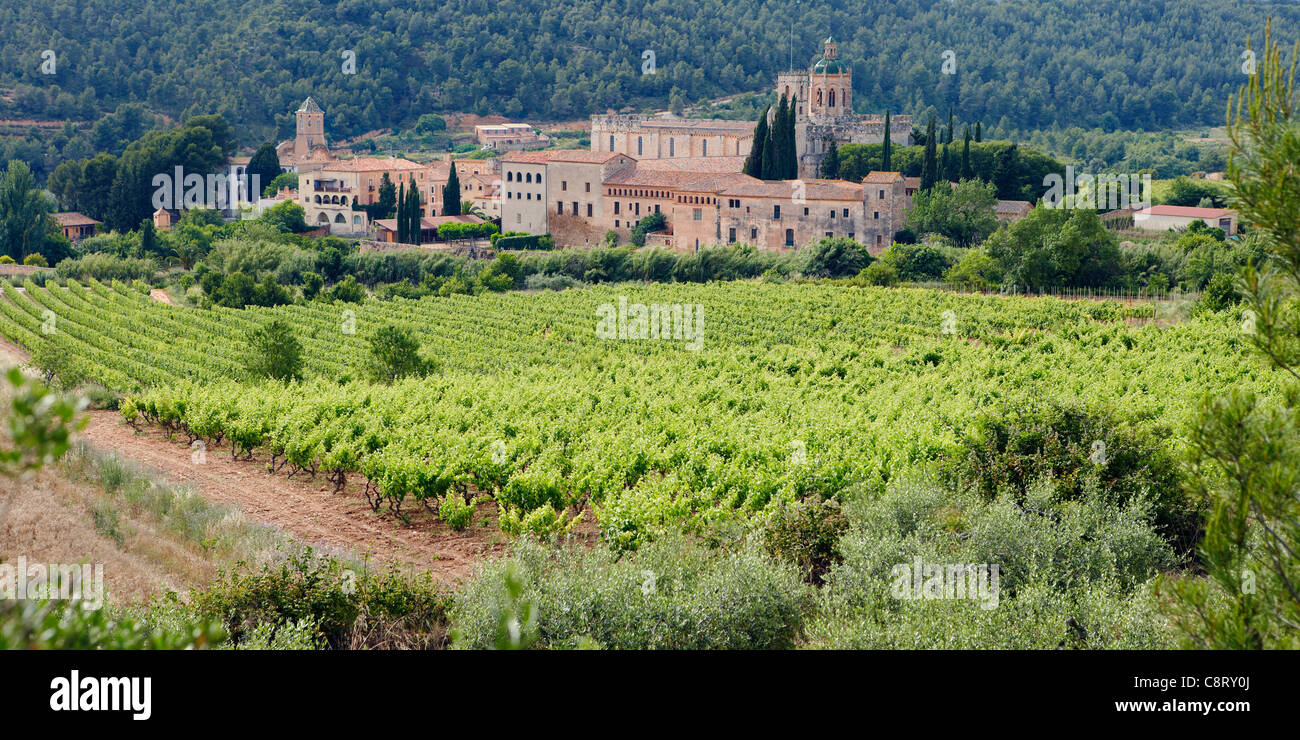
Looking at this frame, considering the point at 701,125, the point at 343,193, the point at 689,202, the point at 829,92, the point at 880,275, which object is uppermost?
the point at 829,92

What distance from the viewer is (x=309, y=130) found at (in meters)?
93.2

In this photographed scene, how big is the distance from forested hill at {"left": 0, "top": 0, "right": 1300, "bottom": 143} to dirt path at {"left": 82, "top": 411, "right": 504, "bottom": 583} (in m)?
90.5

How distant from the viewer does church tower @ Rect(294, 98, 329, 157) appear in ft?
303

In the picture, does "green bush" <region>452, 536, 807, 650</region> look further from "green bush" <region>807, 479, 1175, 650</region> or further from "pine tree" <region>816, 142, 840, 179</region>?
"pine tree" <region>816, 142, 840, 179</region>

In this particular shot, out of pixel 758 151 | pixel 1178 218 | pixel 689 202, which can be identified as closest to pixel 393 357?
pixel 689 202

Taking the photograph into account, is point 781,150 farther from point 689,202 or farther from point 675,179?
point 675,179

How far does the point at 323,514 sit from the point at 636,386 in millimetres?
9689

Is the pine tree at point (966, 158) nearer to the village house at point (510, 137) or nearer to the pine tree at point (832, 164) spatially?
the pine tree at point (832, 164)

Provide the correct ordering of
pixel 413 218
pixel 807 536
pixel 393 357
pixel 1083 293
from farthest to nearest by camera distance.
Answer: pixel 413 218 < pixel 1083 293 < pixel 393 357 < pixel 807 536

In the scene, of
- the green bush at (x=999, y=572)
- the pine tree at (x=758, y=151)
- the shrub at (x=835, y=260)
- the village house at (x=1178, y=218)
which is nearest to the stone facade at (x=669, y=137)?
the pine tree at (x=758, y=151)

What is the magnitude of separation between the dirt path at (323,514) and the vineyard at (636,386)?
38cm

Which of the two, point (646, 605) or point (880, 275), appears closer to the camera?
point (646, 605)

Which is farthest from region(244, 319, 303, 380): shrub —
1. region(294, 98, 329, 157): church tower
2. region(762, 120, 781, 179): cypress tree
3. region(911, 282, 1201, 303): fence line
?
region(294, 98, 329, 157): church tower
